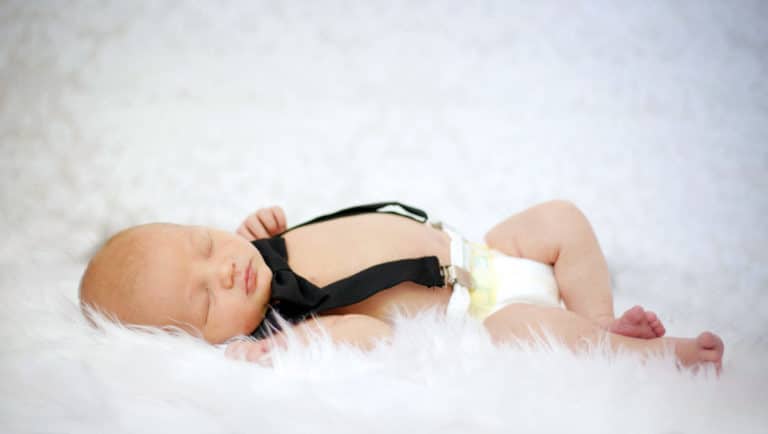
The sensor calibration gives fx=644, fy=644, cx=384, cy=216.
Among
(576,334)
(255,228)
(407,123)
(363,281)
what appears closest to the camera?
(576,334)

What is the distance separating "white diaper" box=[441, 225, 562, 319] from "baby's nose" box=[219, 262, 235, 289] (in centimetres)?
40

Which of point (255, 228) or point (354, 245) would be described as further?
point (255, 228)

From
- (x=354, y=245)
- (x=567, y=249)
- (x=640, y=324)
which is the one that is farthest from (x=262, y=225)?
(x=640, y=324)

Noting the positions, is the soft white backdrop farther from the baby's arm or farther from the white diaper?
the baby's arm

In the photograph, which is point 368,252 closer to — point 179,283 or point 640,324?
point 179,283

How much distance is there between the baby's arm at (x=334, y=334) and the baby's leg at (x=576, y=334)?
0.21 meters

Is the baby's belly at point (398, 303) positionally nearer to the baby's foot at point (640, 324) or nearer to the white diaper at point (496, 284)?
the white diaper at point (496, 284)

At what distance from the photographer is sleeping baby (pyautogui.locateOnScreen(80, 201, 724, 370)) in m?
1.02

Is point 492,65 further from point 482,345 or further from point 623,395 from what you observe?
point 623,395

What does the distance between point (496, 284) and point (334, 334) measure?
0.38 m

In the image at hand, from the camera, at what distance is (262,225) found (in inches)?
54.4

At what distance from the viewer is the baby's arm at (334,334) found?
0.97 metres

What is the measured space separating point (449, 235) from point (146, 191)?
800 millimetres

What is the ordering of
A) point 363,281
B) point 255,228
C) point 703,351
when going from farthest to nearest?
point 255,228
point 363,281
point 703,351
